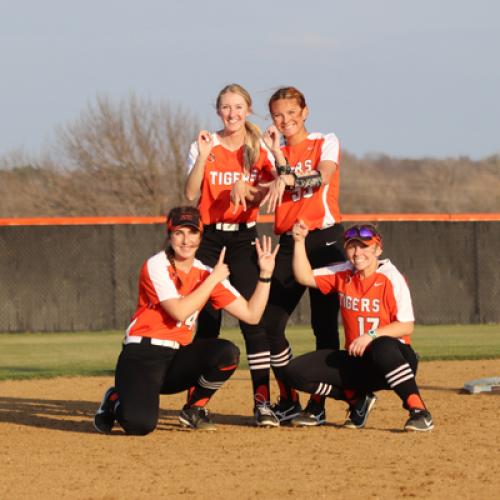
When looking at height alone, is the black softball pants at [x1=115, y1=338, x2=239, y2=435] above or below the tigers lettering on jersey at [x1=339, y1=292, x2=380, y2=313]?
below

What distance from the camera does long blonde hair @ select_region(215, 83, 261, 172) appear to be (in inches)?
244

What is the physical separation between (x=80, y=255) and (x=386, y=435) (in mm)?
9296

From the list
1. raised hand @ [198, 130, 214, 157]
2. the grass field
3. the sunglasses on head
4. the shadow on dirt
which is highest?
raised hand @ [198, 130, 214, 157]

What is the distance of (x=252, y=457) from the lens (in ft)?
17.4

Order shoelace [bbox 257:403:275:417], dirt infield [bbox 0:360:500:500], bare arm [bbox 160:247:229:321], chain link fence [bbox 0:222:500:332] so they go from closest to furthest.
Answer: dirt infield [bbox 0:360:500:500] → bare arm [bbox 160:247:229:321] → shoelace [bbox 257:403:275:417] → chain link fence [bbox 0:222:500:332]

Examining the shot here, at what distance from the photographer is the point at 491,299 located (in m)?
15.2

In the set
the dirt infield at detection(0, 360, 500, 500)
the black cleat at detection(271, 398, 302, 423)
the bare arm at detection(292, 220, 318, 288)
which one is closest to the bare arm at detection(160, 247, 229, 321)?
the bare arm at detection(292, 220, 318, 288)

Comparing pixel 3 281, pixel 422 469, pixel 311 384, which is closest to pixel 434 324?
pixel 3 281

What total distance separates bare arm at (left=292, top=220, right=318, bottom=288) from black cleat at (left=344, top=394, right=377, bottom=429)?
2.43 feet

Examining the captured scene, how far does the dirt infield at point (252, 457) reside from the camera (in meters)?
4.58

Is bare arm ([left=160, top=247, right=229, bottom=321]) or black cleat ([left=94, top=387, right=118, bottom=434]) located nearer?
bare arm ([left=160, top=247, right=229, bottom=321])

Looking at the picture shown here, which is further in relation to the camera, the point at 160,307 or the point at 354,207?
the point at 354,207

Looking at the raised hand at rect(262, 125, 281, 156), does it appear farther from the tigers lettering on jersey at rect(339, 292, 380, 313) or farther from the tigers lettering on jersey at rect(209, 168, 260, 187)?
the tigers lettering on jersey at rect(339, 292, 380, 313)

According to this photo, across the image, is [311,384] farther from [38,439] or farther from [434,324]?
[434,324]
